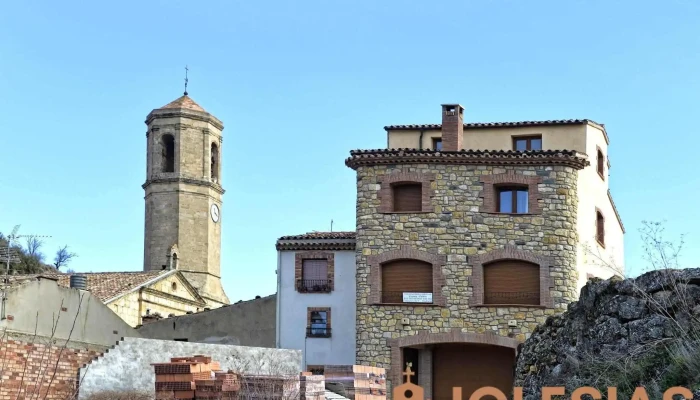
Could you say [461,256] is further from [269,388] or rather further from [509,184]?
[269,388]

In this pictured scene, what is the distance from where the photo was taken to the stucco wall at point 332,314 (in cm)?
3152

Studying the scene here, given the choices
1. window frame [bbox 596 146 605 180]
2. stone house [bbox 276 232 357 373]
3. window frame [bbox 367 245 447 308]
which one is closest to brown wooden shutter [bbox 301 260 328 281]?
stone house [bbox 276 232 357 373]

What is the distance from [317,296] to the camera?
1264 inches

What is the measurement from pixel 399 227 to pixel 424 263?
1.23 m

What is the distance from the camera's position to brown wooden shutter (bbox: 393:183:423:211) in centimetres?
2992

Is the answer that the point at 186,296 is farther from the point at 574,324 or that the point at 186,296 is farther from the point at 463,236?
the point at 574,324

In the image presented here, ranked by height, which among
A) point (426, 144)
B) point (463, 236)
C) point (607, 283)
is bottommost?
point (607, 283)

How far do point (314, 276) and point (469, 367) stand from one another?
574 centimetres

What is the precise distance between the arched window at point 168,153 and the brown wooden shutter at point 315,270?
1168 inches

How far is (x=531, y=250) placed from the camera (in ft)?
96.2

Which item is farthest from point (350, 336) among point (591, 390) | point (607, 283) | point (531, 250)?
point (591, 390)

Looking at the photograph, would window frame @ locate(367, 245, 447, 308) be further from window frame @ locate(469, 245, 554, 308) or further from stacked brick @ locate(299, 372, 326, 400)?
stacked brick @ locate(299, 372, 326, 400)

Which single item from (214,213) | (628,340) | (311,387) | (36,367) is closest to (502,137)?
(311,387)

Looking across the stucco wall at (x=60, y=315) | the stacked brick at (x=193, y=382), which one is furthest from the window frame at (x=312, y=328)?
the stacked brick at (x=193, y=382)
